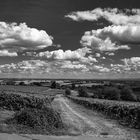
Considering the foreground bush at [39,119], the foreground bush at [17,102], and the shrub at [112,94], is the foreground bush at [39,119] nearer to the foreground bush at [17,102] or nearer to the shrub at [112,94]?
the foreground bush at [17,102]

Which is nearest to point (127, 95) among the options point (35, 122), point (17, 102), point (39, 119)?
point (17, 102)

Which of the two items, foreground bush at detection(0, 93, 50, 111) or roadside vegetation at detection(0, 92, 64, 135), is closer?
roadside vegetation at detection(0, 92, 64, 135)

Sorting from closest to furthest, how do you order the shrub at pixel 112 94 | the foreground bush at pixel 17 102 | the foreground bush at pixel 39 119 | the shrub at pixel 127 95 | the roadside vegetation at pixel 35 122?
the roadside vegetation at pixel 35 122 → the foreground bush at pixel 39 119 → the foreground bush at pixel 17 102 → the shrub at pixel 127 95 → the shrub at pixel 112 94

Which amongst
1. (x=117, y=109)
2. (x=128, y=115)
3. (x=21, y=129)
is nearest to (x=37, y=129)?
(x=21, y=129)

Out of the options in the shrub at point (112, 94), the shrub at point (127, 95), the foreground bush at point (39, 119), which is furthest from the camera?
the shrub at point (112, 94)

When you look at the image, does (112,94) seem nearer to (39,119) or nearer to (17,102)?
(17,102)

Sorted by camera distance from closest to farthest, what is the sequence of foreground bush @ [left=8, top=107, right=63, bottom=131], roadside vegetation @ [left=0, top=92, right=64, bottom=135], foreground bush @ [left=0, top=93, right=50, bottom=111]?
1. roadside vegetation @ [left=0, top=92, right=64, bottom=135]
2. foreground bush @ [left=8, top=107, right=63, bottom=131]
3. foreground bush @ [left=0, top=93, right=50, bottom=111]

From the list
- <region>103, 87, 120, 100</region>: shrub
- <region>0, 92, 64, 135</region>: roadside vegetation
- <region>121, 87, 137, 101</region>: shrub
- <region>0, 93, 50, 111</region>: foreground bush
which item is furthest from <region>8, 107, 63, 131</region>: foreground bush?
<region>121, 87, 137, 101</region>: shrub

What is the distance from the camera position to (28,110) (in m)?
17.6

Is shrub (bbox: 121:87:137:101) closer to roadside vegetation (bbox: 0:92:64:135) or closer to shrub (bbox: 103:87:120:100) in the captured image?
shrub (bbox: 103:87:120:100)

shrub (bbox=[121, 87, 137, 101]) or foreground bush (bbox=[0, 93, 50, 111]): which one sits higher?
foreground bush (bbox=[0, 93, 50, 111])

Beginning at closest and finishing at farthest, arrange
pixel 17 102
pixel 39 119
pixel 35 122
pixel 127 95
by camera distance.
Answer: pixel 35 122
pixel 39 119
pixel 17 102
pixel 127 95

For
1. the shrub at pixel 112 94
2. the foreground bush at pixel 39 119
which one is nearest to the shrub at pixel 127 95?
the shrub at pixel 112 94

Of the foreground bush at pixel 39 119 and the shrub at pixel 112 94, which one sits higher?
the foreground bush at pixel 39 119
